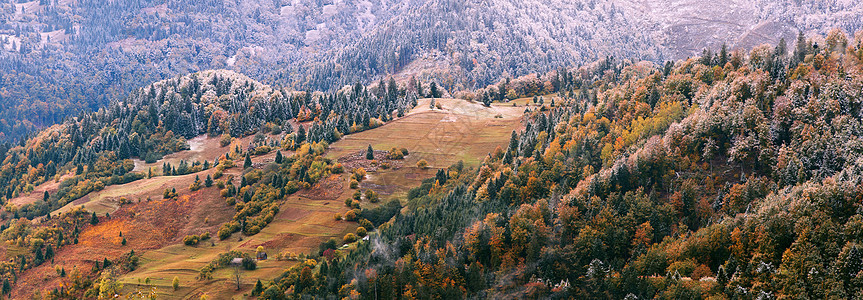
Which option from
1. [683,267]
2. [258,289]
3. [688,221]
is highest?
[688,221]

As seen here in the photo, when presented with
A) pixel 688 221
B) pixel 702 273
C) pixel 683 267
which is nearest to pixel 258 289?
pixel 683 267

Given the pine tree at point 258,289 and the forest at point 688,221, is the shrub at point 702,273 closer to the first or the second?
the forest at point 688,221

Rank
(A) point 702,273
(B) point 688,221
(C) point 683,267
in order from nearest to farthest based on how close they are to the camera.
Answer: (A) point 702,273
(C) point 683,267
(B) point 688,221

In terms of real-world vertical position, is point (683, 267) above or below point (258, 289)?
above

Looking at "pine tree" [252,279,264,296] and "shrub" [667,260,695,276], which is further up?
"shrub" [667,260,695,276]

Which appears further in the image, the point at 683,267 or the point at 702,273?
the point at 683,267

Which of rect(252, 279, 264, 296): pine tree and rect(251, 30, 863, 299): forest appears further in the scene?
rect(252, 279, 264, 296): pine tree

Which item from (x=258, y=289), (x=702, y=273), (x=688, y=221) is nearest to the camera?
(x=702, y=273)

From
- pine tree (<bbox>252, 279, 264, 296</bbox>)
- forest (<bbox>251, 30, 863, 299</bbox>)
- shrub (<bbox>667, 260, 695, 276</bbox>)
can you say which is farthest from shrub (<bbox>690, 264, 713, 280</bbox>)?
pine tree (<bbox>252, 279, 264, 296</bbox>)

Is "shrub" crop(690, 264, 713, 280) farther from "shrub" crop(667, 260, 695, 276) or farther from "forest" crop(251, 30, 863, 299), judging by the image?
"shrub" crop(667, 260, 695, 276)

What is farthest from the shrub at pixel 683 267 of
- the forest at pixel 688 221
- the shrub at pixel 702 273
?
the shrub at pixel 702 273

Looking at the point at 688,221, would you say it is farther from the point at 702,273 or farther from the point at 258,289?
the point at 258,289

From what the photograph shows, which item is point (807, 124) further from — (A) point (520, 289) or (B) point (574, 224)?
(A) point (520, 289)
